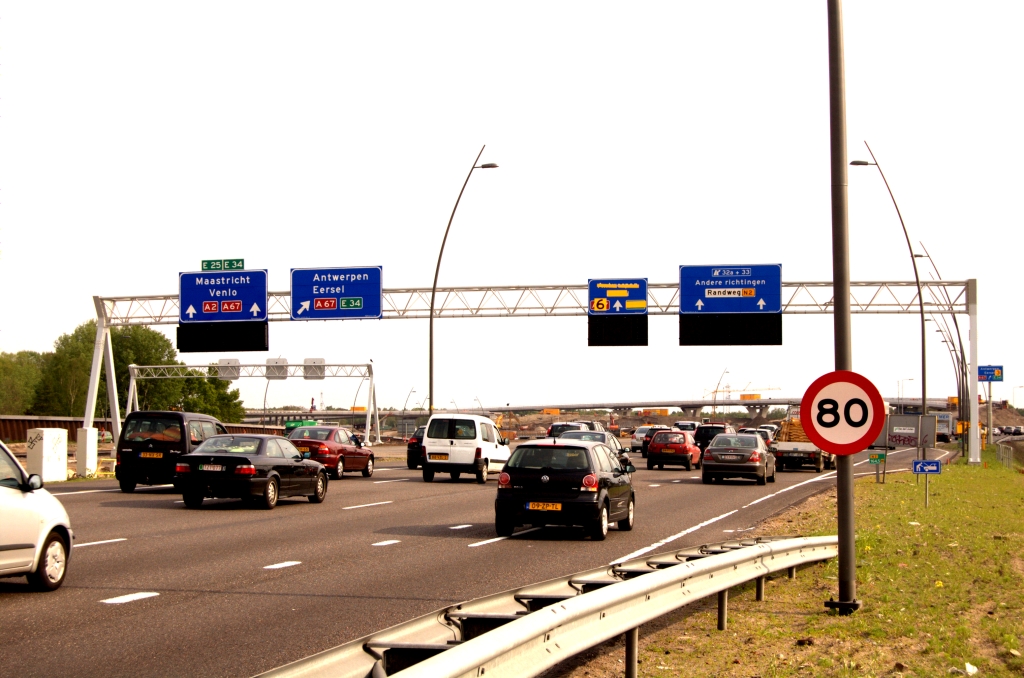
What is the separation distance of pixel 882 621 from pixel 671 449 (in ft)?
122

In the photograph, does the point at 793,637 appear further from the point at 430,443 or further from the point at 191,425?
the point at 430,443

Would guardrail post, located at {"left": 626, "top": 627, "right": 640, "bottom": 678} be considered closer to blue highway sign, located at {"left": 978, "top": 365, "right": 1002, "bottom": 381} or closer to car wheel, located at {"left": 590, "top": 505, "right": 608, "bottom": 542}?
car wheel, located at {"left": 590, "top": 505, "right": 608, "bottom": 542}

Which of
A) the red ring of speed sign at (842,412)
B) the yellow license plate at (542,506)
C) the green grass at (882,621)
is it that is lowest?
the green grass at (882,621)

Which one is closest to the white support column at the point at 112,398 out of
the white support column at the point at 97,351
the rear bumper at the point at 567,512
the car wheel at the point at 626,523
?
the white support column at the point at 97,351

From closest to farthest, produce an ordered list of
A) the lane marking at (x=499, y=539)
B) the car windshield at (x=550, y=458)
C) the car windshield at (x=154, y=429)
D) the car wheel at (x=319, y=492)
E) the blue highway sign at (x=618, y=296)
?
the lane marking at (x=499, y=539) < the car windshield at (x=550, y=458) < the car wheel at (x=319, y=492) < the car windshield at (x=154, y=429) < the blue highway sign at (x=618, y=296)

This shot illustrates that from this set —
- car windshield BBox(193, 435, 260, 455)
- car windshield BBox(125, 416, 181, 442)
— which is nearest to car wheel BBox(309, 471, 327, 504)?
car windshield BBox(193, 435, 260, 455)

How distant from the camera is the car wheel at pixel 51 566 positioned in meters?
11.5

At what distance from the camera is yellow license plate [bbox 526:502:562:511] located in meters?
17.7

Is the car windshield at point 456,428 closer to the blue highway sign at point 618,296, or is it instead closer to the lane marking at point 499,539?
the blue highway sign at point 618,296

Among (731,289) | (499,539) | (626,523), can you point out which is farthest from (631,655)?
(731,289)

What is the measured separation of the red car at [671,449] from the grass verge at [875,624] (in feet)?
95.9

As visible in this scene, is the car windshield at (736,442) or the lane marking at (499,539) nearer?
the lane marking at (499,539)

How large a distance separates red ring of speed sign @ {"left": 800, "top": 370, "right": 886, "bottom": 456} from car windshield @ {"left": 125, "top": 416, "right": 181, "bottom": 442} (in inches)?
786

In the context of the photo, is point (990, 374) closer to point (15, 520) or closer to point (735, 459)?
point (735, 459)
